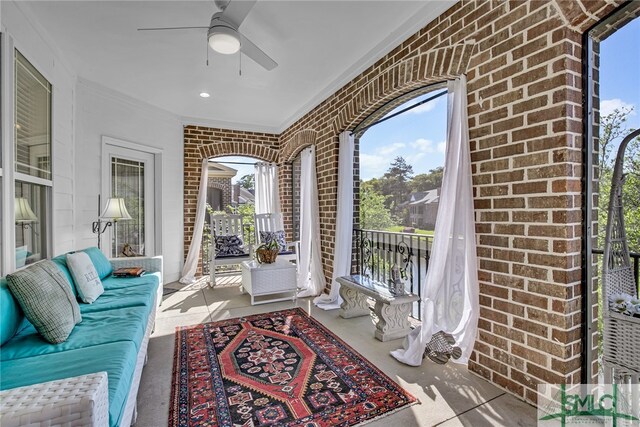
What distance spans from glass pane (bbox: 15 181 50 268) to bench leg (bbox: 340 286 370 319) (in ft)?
8.67

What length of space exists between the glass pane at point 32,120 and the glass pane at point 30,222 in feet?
0.46

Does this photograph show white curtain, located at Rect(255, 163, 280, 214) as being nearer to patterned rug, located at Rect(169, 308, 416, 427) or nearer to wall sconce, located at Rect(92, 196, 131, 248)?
wall sconce, located at Rect(92, 196, 131, 248)

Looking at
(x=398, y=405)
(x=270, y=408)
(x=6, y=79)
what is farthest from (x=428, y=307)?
(x=6, y=79)


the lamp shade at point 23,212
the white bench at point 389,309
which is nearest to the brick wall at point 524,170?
the white bench at point 389,309

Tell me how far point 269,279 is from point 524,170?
2.73 m

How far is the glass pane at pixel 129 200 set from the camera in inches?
168

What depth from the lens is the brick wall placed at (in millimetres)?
1622

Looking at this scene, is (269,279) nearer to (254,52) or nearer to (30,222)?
(30,222)

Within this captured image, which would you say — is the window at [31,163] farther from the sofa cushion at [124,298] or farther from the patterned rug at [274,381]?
the patterned rug at [274,381]

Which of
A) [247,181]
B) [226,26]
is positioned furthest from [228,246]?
[247,181]

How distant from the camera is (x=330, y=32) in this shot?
2668 mm

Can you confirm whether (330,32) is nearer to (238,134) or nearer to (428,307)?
(428,307)

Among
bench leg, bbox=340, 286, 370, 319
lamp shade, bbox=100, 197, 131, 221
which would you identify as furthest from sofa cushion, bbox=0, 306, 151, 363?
bench leg, bbox=340, 286, 370, 319

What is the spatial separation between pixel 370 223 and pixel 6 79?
11.0 ft
